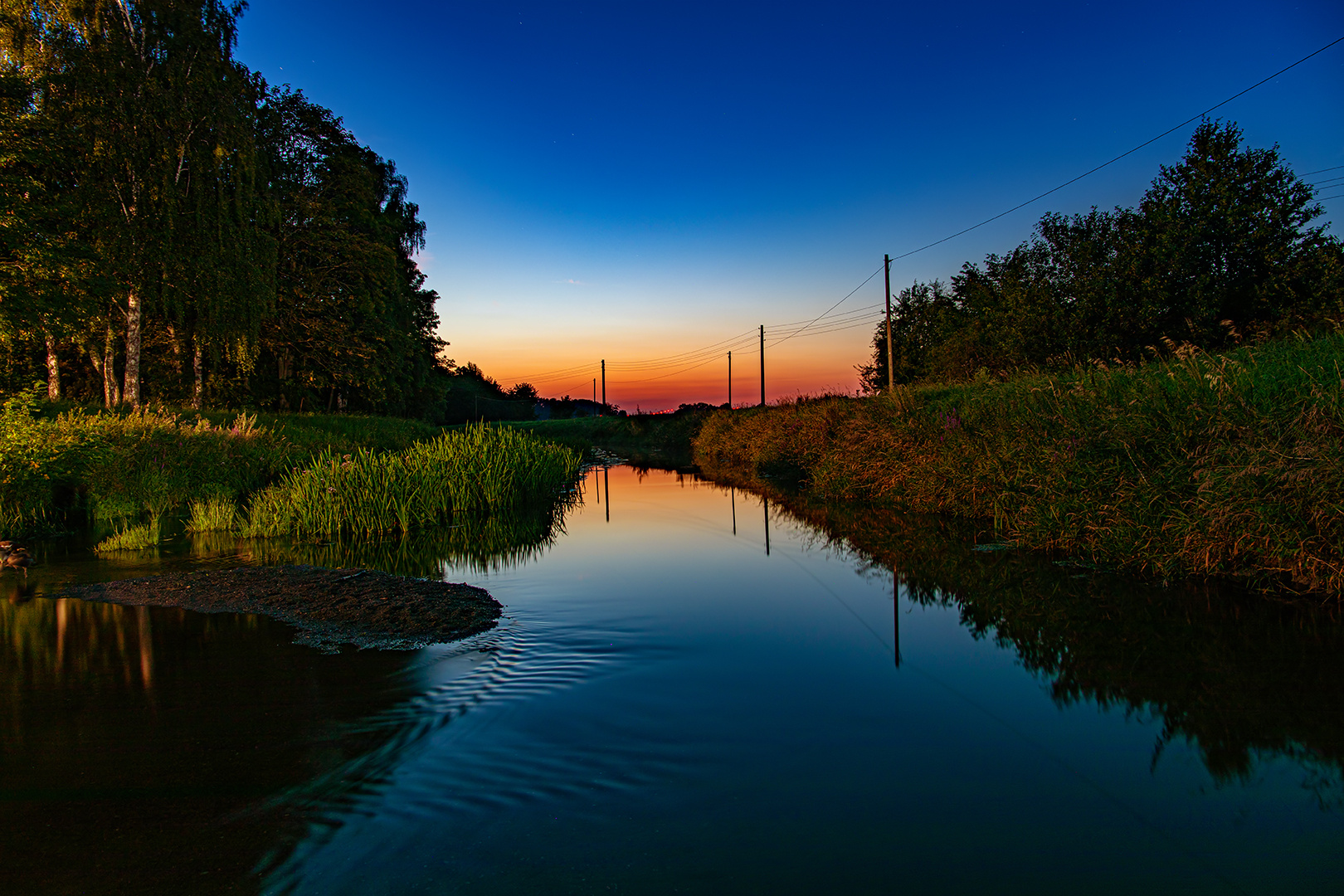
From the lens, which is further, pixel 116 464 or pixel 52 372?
pixel 52 372

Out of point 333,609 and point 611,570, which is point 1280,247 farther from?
point 333,609

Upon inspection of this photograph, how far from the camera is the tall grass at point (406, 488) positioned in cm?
996

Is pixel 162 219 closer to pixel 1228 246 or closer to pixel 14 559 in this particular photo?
pixel 14 559

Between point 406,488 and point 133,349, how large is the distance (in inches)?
603

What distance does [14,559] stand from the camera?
7.96 metres

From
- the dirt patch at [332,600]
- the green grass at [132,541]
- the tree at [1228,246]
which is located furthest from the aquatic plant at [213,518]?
the tree at [1228,246]

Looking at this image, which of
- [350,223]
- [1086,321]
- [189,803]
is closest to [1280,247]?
[1086,321]

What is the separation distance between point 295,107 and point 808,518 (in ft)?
100

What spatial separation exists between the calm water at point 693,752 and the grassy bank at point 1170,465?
59 centimetres

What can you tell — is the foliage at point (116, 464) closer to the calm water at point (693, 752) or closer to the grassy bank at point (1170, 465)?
the calm water at point (693, 752)

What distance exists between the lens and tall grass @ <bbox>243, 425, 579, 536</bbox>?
9.96 meters

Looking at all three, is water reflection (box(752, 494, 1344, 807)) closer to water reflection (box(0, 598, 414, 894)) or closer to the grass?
water reflection (box(0, 598, 414, 894))

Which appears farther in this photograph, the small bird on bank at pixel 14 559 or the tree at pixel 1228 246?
the tree at pixel 1228 246

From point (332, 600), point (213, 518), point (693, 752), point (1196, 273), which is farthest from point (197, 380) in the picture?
point (1196, 273)
